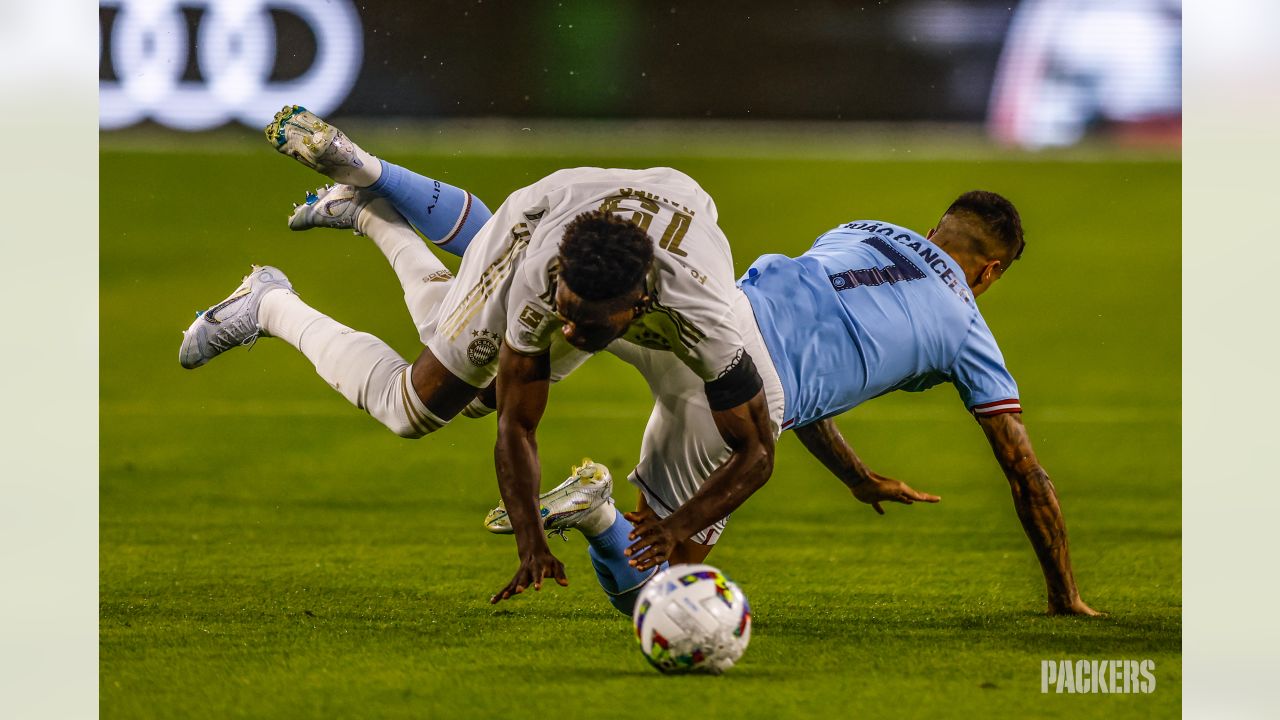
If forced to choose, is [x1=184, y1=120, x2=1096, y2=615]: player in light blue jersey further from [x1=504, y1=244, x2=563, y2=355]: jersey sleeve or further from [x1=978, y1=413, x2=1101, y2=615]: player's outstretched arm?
[x1=504, y1=244, x2=563, y2=355]: jersey sleeve

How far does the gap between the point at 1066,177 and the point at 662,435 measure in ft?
36.8

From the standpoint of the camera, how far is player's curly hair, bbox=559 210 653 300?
12.5ft

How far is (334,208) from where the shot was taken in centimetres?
544

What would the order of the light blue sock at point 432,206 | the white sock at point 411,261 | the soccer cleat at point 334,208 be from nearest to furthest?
the white sock at point 411,261
the light blue sock at point 432,206
the soccer cleat at point 334,208

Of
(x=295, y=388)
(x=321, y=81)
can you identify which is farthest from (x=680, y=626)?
(x=321, y=81)

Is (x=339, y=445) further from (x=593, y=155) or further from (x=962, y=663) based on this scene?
(x=593, y=155)

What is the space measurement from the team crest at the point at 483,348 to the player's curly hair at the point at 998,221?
1.67 m

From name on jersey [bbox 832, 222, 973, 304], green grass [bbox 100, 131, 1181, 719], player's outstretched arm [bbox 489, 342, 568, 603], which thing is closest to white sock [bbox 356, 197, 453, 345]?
player's outstretched arm [bbox 489, 342, 568, 603]

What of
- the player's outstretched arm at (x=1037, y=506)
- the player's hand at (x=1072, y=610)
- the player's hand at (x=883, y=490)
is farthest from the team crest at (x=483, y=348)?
the player's hand at (x=1072, y=610)

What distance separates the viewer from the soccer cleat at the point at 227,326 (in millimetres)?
5305

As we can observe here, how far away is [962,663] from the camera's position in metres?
4.27

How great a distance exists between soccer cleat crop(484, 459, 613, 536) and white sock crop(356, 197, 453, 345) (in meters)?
0.63

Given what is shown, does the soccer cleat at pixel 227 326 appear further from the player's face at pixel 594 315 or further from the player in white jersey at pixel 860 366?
the player's face at pixel 594 315

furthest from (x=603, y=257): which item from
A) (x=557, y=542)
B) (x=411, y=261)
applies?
(x=557, y=542)
